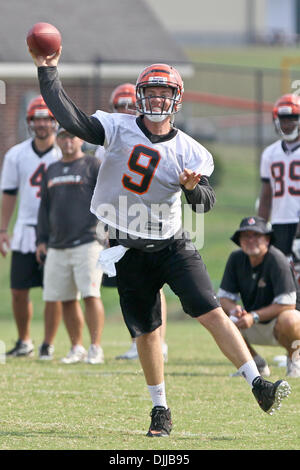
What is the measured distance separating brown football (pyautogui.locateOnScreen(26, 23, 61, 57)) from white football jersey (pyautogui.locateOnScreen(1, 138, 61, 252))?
373 centimetres

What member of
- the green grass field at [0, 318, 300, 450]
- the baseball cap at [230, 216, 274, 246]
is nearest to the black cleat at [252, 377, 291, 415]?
the green grass field at [0, 318, 300, 450]

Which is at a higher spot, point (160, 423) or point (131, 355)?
point (160, 423)

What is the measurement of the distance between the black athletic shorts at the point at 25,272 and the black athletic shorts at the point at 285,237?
2160 mm

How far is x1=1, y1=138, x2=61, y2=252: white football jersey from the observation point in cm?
888

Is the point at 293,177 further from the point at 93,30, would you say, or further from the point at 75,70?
the point at 93,30

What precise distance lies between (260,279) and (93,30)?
15777mm

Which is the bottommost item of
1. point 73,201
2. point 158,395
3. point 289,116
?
point 158,395

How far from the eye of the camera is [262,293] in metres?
7.64

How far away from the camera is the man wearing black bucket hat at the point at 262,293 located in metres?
7.42

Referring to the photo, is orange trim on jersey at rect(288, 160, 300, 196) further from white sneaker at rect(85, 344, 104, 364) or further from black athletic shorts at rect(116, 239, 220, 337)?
black athletic shorts at rect(116, 239, 220, 337)

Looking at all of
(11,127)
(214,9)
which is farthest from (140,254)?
→ (214,9)

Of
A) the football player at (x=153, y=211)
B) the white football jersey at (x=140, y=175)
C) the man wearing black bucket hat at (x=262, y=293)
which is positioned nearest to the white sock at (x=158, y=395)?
the football player at (x=153, y=211)

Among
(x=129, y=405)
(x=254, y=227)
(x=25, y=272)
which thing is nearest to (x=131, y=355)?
(x=25, y=272)

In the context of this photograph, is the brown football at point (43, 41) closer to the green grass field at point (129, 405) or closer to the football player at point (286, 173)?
the green grass field at point (129, 405)
